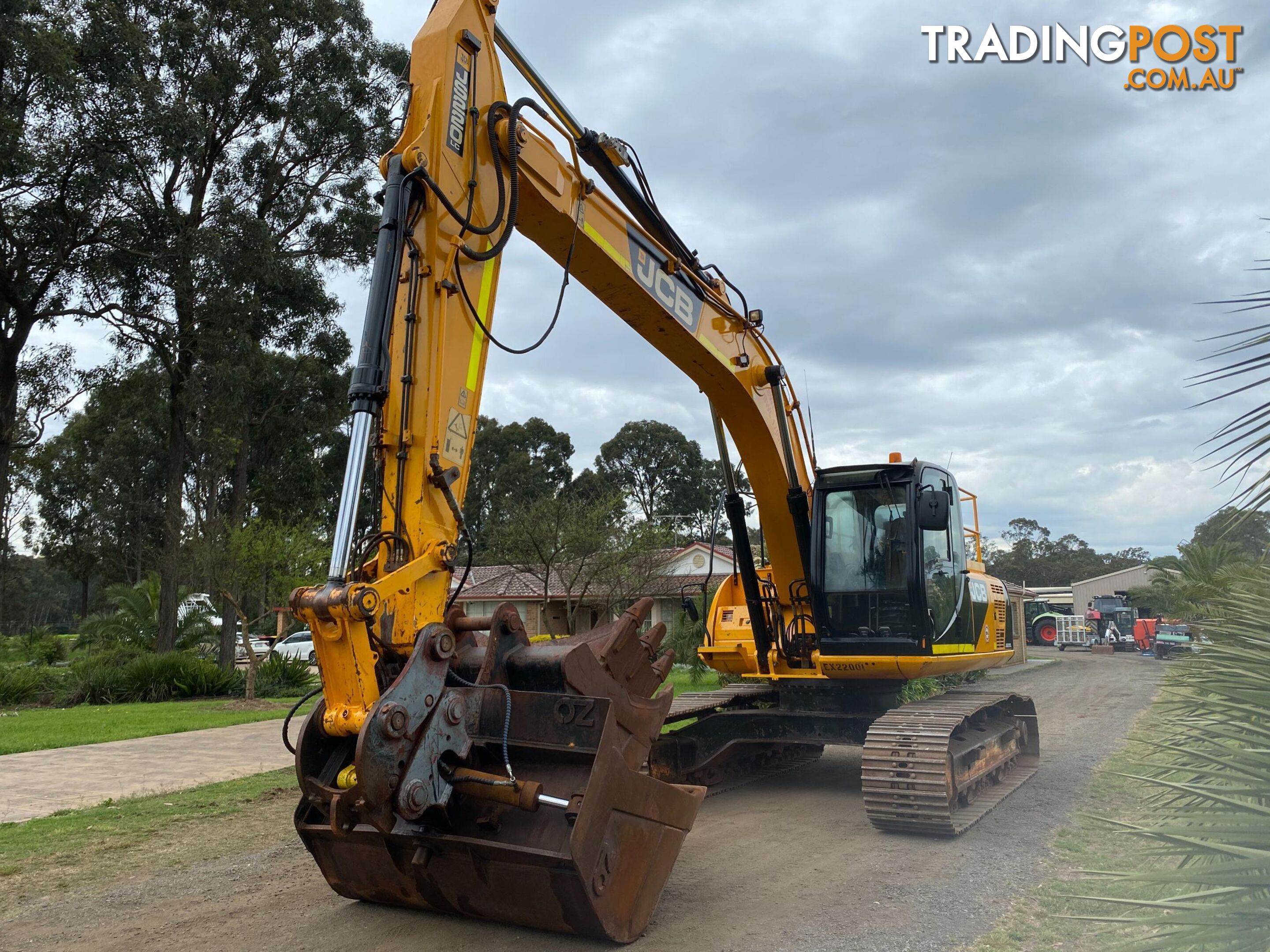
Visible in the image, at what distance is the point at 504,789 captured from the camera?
402cm

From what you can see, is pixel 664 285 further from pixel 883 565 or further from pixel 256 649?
pixel 256 649

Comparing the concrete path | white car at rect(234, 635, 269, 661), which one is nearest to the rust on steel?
the concrete path

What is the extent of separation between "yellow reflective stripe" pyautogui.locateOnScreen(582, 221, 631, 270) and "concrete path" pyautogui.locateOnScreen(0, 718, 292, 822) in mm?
6515

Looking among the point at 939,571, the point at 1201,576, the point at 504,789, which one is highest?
the point at 939,571

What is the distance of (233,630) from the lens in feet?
72.7

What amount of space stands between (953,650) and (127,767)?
8664 millimetres

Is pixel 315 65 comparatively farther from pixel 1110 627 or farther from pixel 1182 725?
pixel 1110 627

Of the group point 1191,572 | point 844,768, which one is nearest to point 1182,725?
point 1191,572

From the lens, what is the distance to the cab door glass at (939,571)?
7.74 m

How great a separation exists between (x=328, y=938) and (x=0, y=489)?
20150 millimetres

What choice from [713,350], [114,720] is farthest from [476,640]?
[114,720]

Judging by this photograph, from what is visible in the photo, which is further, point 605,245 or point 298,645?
point 298,645

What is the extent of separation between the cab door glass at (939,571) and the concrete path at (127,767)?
693 centimetres

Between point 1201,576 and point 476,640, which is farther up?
point 1201,576
